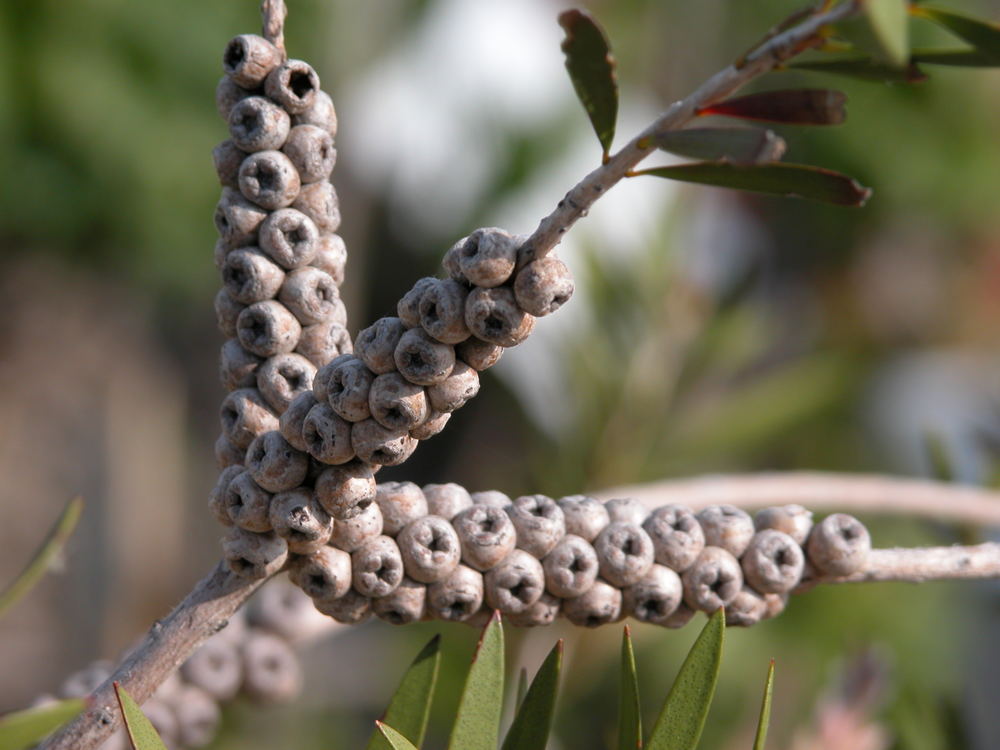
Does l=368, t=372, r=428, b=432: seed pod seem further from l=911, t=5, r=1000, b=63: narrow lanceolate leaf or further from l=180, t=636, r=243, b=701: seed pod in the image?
l=180, t=636, r=243, b=701: seed pod

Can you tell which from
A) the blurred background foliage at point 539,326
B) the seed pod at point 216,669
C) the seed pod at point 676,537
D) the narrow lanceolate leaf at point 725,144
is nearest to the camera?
the narrow lanceolate leaf at point 725,144

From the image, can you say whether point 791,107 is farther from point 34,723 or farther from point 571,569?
point 34,723

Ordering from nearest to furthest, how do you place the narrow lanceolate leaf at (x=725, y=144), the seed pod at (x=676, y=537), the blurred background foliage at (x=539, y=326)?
1. the narrow lanceolate leaf at (x=725, y=144)
2. the seed pod at (x=676, y=537)
3. the blurred background foliage at (x=539, y=326)

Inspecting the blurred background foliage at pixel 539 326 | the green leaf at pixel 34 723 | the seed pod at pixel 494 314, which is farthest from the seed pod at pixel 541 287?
the blurred background foliage at pixel 539 326

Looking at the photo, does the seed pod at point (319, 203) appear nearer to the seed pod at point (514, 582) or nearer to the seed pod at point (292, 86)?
the seed pod at point (292, 86)

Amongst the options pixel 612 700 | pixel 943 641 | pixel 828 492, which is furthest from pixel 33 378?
pixel 828 492

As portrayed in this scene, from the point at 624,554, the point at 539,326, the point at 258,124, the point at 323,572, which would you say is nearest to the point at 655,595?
the point at 624,554

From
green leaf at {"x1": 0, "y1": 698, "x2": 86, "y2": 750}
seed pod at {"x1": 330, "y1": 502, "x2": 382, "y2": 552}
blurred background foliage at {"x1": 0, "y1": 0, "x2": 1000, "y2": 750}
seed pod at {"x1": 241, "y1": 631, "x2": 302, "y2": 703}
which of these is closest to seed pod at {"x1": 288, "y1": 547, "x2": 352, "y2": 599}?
seed pod at {"x1": 330, "y1": 502, "x2": 382, "y2": 552}
